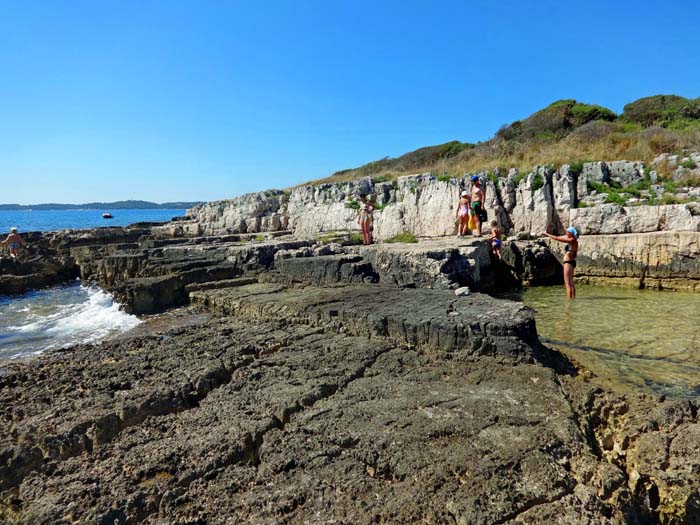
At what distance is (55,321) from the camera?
10258 mm

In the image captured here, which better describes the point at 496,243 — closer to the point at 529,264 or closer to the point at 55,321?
the point at 529,264

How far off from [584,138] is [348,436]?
71.6 ft

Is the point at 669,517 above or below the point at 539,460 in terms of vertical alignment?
below

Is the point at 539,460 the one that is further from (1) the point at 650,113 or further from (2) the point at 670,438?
(1) the point at 650,113

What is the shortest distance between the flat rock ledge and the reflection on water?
126 centimetres

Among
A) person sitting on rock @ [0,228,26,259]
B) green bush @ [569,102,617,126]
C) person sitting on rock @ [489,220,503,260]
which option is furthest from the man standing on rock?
green bush @ [569,102,617,126]

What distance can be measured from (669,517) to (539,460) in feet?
3.04

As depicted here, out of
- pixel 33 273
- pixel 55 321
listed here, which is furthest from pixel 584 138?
pixel 33 273

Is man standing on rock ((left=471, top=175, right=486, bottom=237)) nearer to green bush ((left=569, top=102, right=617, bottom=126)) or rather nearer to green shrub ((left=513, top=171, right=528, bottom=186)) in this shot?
green shrub ((left=513, top=171, right=528, bottom=186))

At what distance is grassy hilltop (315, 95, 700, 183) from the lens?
1659 centimetres

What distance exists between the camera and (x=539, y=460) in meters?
3.08

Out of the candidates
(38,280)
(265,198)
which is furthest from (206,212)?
(38,280)

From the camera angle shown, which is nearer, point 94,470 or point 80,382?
point 94,470

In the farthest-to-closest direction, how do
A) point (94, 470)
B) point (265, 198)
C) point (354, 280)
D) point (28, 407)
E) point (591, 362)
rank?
point (265, 198) → point (354, 280) → point (591, 362) → point (28, 407) → point (94, 470)
